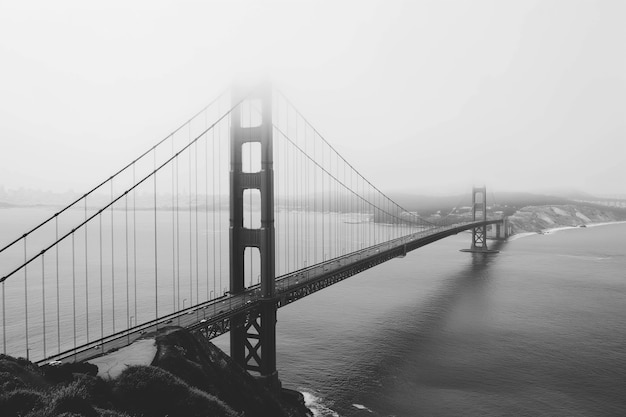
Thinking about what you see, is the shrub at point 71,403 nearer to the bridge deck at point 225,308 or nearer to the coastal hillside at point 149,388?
the coastal hillside at point 149,388

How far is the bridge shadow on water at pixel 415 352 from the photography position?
27641 millimetres

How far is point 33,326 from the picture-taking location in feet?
136

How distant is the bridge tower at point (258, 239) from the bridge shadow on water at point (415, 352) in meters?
5.34

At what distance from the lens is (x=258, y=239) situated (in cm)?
2941

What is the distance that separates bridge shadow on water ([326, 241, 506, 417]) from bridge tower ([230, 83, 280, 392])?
534 cm

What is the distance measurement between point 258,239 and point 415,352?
15.6 meters

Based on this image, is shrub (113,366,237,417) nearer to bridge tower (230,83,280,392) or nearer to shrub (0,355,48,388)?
A: shrub (0,355,48,388)

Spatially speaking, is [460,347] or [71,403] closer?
[71,403]

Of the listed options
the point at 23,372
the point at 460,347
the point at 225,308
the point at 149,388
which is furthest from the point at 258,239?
the point at 460,347

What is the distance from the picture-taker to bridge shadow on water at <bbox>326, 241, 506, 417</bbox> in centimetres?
2764

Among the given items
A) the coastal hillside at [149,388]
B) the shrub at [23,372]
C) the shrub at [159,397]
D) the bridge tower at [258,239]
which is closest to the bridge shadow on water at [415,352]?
the bridge tower at [258,239]

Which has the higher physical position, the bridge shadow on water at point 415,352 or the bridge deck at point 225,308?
the bridge deck at point 225,308

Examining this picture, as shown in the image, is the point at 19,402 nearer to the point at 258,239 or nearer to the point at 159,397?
the point at 159,397

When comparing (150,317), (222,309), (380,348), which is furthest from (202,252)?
(222,309)
